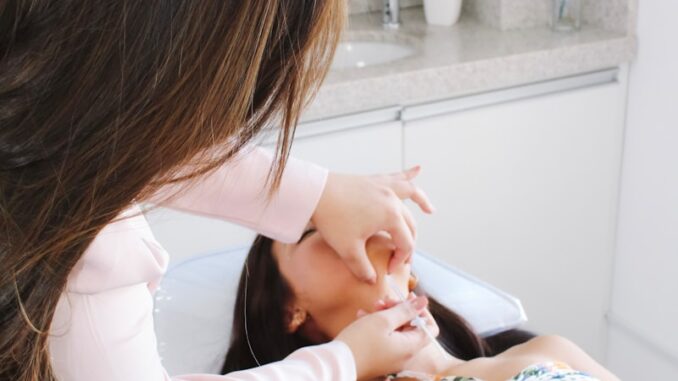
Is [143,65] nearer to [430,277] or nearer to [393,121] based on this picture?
[430,277]

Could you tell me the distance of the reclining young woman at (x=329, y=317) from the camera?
1.41m

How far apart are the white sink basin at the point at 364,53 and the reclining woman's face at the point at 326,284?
90cm

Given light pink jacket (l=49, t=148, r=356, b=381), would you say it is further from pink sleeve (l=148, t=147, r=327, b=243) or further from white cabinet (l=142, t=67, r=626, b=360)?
white cabinet (l=142, t=67, r=626, b=360)

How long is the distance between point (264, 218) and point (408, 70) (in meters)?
0.83

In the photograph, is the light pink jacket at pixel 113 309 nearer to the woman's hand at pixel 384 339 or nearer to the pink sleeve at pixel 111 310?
the pink sleeve at pixel 111 310

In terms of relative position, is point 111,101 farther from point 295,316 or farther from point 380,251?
point 295,316

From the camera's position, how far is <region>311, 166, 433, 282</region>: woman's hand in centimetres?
126

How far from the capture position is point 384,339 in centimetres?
128

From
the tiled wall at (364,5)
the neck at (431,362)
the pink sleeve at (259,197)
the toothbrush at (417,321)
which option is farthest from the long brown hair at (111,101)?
the tiled wall at (364,5)

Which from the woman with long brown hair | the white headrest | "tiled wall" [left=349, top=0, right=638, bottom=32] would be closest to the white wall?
"tiled wall" [left=349, top=0, right=638, bottom=32]

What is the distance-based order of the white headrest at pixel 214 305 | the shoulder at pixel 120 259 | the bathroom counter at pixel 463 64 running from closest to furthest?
the shoulder at pixel 120 259 < the white headrest at pixel 214 305 < the bathroom counter at pixel 463 64

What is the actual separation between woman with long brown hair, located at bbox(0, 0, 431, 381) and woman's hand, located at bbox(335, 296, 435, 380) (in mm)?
469

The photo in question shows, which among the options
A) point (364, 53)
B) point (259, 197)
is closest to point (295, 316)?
point (259, 197)

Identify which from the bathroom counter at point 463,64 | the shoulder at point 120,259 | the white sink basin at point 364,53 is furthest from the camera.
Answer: the white sink basin at point 364,53
